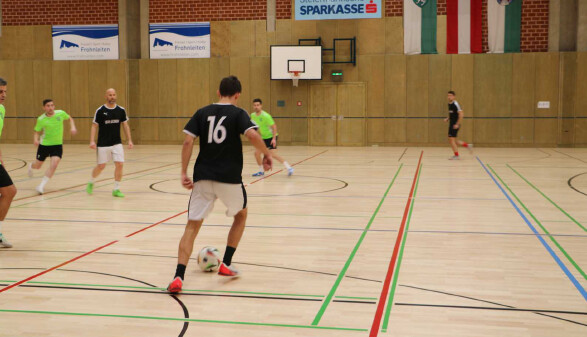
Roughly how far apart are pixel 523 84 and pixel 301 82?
29.4 feet

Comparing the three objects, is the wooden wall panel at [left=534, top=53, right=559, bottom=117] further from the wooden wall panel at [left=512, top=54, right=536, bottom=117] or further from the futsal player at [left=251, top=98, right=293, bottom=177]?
the futsal player at [left=251, top=98, right=293, bottom=177]

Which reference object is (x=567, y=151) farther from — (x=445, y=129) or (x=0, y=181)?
(x=0, y=181)

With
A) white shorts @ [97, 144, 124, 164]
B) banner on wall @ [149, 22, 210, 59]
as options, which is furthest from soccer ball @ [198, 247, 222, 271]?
banner on wall @ [149, 22, 210, 59]

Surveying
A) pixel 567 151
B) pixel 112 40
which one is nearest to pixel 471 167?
pixel 567 151

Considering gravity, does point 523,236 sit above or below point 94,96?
below

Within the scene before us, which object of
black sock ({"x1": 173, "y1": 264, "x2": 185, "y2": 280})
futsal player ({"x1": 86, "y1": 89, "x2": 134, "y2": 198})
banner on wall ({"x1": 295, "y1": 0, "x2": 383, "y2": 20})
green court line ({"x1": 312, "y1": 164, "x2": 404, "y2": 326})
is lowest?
green court line ({"x1": 312, "y1": 164, "x2": 404, "y2": 326})

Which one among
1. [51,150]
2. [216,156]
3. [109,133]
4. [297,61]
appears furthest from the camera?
[297,61]

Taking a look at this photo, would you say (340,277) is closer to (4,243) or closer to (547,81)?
(4,243)

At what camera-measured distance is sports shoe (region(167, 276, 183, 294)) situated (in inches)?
210

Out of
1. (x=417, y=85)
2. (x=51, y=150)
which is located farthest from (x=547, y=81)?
(x=51, y=150)

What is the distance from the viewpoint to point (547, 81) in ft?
80.7

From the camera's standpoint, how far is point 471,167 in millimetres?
17016

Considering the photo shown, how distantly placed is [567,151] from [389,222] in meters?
16.4

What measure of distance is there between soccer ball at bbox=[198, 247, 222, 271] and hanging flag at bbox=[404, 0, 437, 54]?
20.9 m
